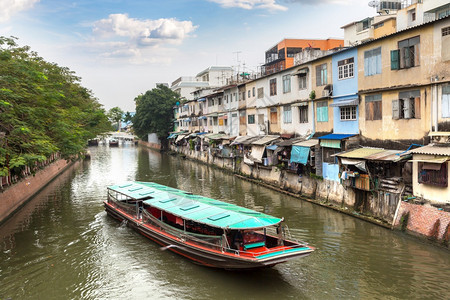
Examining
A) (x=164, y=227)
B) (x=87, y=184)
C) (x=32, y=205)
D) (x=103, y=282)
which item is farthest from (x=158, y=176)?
(x=103, y=282)

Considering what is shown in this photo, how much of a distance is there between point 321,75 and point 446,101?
9048mm

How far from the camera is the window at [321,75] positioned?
73.6 feet

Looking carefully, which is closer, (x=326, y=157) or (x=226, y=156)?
(x=326, y=157)

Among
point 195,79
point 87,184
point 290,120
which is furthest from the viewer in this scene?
point 195,79

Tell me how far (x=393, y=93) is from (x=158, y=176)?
25.1 m

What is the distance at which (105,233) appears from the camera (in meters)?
17.9

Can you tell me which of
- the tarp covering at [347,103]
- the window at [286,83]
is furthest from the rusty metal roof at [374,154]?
the window at [286,83]

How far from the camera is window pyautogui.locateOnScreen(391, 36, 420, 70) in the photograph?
15883mm

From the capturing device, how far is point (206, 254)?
12.8 metres

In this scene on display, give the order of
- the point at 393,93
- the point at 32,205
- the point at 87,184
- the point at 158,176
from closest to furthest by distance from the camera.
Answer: the point at 393,93
the point at 32,205
the point at 87,184
the point at 158,176

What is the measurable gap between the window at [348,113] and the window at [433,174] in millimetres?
5733

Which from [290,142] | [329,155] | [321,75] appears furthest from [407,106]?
[290,142]

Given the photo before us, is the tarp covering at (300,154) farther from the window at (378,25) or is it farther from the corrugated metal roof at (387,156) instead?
the window at (378,25)

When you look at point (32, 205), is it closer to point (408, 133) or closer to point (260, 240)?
point (260, 240)
